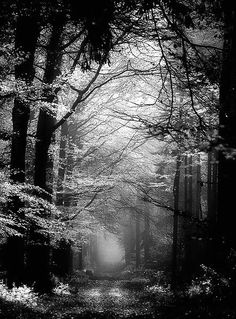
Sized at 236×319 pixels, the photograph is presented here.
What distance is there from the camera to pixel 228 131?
320cm

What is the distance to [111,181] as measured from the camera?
15.3 metres

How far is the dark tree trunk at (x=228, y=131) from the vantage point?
3.16 m

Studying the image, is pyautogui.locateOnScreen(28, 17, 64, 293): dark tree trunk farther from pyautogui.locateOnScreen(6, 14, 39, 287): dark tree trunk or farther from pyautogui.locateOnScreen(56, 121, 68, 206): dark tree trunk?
pyautogui.locateOnScreen(56, 121, 68, 206): dark tree trunk

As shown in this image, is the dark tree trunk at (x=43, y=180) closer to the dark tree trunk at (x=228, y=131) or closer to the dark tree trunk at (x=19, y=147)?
the dark tree trunk at (x=19, y=147)

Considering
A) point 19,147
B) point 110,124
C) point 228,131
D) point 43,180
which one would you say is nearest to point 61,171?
point 110,124

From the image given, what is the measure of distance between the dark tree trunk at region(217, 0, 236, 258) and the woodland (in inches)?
1.1

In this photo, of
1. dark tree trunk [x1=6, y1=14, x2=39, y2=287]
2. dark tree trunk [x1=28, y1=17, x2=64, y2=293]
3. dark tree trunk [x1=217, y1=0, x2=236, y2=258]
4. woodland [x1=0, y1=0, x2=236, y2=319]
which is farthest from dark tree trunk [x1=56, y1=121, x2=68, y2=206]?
dark tree trunk [x1=217, y1=0, x2=236, y2=258]

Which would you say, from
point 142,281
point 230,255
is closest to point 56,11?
point 230,255

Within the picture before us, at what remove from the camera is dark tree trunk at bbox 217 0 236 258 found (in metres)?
3.16

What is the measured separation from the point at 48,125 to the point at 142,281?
14.6m

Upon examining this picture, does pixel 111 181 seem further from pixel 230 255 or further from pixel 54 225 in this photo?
pixel 230 255

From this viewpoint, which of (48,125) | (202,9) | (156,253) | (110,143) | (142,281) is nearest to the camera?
(202,9)

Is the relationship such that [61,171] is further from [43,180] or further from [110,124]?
[43,180]

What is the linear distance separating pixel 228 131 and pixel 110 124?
47.9ft
